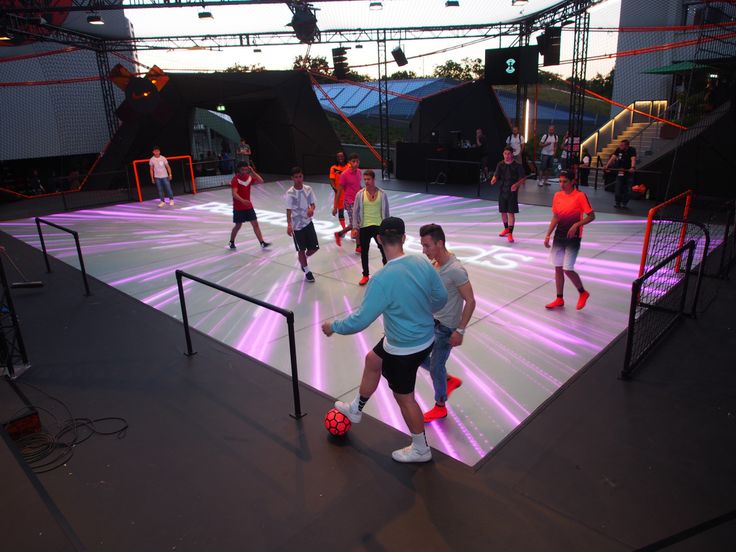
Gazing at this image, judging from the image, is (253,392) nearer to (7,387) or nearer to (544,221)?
(7,387)

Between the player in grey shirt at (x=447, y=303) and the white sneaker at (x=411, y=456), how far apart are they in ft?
1.93

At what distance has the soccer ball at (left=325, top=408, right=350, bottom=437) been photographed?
149 inches

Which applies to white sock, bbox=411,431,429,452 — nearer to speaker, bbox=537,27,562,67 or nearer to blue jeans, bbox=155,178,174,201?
blue jeans, bbox=155,178,174,201

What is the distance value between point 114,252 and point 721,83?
646 inches

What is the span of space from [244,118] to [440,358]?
1891 centimetres

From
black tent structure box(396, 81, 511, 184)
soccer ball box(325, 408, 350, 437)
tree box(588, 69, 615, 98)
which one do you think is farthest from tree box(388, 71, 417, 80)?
soccer ball box(325, 408, 350, 437)

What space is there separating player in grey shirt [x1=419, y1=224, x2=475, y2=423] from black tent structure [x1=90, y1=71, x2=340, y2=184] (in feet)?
51.4

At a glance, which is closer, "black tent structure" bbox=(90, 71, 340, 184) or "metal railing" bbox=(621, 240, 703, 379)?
"metal railing" bbox=(621, 240, 703, 379)

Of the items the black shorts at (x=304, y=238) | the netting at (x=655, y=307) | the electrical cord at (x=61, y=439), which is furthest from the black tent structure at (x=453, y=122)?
the electrical cord at (x=61, y=439)

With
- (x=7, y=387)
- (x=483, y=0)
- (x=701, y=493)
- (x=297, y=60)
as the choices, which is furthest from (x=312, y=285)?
(x=297, y=60)

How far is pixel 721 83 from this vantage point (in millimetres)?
14555

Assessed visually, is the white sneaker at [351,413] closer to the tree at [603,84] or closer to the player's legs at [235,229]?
the player's legs at [235,229]

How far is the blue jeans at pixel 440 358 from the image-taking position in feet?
12.7

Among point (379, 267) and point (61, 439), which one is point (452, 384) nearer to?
point (61, 439)
